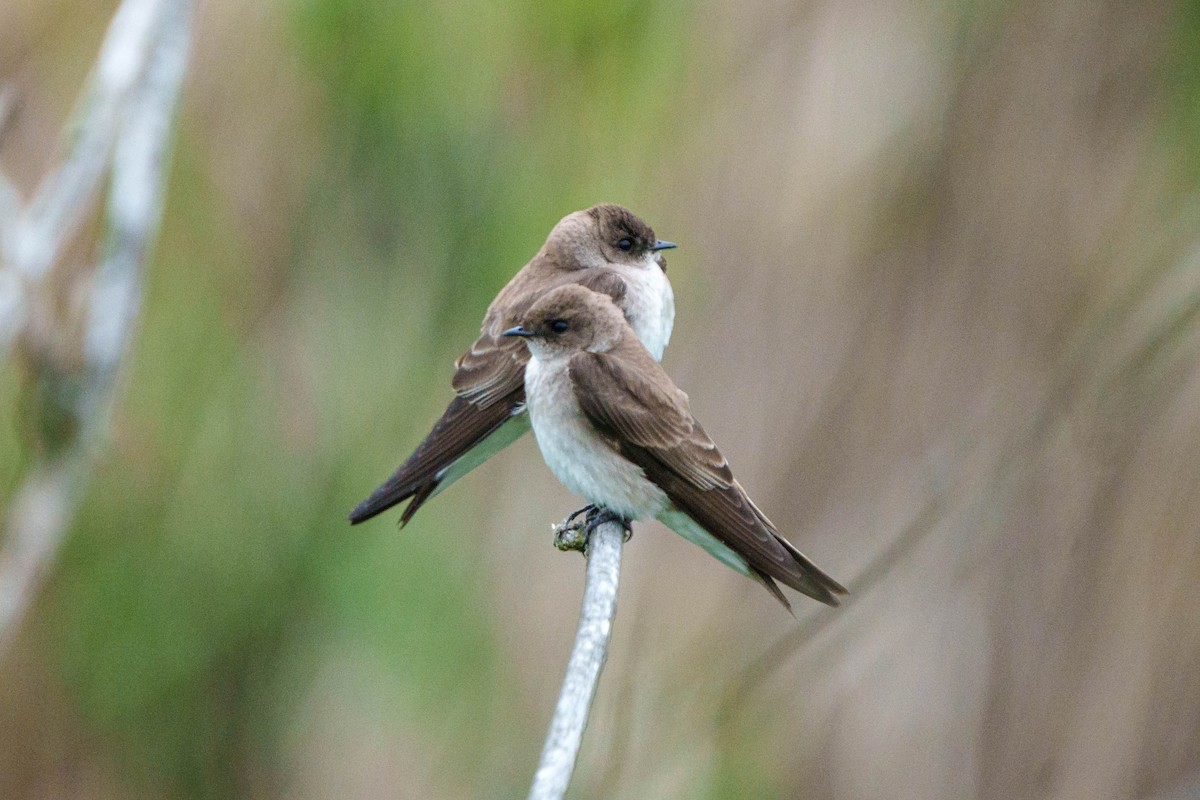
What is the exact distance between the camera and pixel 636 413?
2127 millimetres

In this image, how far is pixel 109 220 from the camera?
7.07 ft

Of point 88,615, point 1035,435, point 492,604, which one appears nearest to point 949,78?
point 1035,435

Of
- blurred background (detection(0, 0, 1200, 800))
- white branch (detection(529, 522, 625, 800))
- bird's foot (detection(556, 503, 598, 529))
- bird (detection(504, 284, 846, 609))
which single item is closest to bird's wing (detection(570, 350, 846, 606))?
bird (detection(504, 284, 846, 609))

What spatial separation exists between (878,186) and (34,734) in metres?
2.27

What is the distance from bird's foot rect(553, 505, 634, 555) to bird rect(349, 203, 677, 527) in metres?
0.20

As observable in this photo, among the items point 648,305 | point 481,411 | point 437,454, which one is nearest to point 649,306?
point 648,305

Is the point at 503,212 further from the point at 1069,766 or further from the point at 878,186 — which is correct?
the point at 1069,766

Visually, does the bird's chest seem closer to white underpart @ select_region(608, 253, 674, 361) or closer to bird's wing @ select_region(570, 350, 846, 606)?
white underpart @ select_region(608, 253, 674, 361)

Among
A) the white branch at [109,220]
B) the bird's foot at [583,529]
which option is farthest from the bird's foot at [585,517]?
the white branch at [109,220]

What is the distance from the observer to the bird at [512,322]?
2240mm

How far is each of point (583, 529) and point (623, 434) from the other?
0.16m

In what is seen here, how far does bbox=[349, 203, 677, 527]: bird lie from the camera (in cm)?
224

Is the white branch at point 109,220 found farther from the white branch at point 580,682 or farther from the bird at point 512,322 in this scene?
the white branch at point 580,682

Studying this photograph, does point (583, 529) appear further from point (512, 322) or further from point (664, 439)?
point (512, 322)
